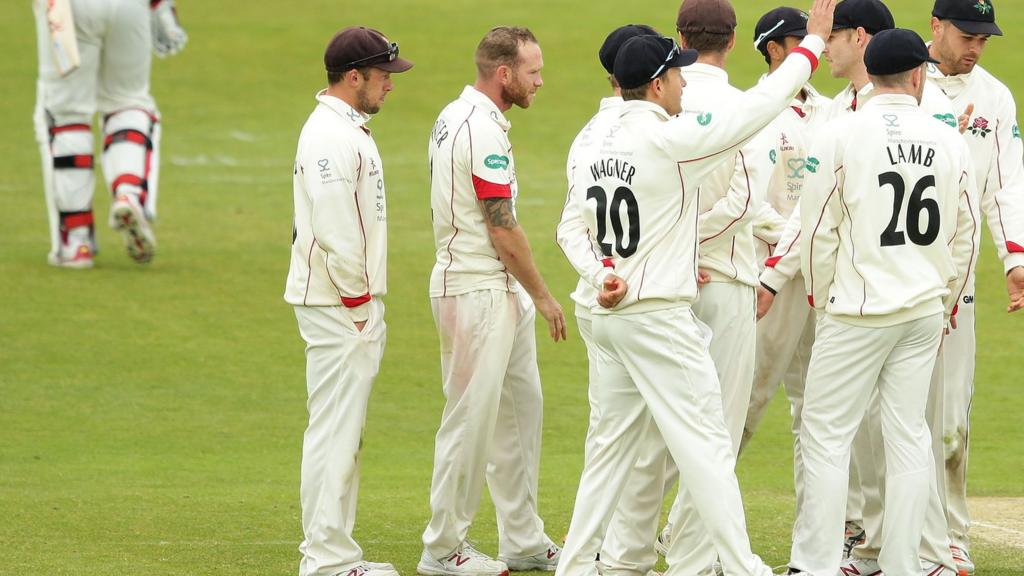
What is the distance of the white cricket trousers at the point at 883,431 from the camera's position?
21.5 ft

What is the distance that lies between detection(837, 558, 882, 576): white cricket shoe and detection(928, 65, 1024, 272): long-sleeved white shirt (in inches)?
62.1

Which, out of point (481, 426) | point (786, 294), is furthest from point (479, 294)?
point (786, 294)

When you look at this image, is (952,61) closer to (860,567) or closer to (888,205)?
(888,205)

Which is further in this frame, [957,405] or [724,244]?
[957,405]

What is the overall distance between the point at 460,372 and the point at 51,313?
5.97 m

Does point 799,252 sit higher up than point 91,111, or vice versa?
point 91,111

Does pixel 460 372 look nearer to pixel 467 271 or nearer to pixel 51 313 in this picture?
pixel 467 271

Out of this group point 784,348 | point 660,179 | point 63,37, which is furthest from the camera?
point 63,37

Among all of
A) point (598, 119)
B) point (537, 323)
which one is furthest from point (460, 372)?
point (537, 323)

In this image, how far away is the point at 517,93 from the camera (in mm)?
7438

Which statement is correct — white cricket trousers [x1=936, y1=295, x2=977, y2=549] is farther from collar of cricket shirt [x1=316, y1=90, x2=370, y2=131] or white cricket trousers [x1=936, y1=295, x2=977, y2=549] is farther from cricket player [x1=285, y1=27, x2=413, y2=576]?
collar of cricket shirt [x1=316, y1=90, x2=370, y2=131]

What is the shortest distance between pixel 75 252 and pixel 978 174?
27.7 feet

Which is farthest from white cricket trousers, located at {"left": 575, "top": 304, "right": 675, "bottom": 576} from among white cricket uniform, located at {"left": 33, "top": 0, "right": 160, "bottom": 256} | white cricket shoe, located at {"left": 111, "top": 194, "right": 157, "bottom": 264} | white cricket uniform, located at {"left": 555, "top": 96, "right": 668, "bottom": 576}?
white cricket uniform, located at {"left": 33, "top": 0, "right": 160, "bottom": 256}

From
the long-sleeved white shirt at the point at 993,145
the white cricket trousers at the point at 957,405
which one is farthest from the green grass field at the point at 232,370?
the long-sleeved white shirt at the point at 993,145
